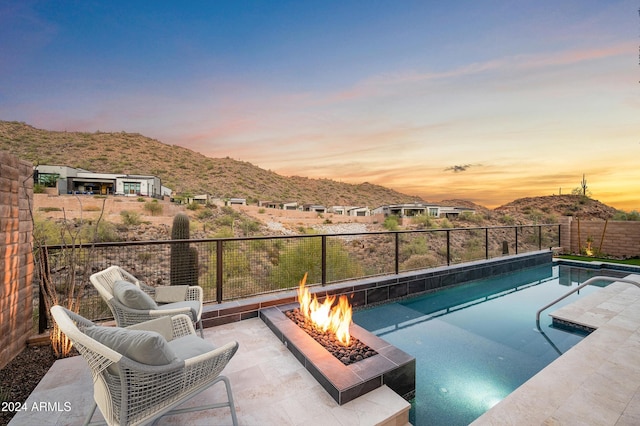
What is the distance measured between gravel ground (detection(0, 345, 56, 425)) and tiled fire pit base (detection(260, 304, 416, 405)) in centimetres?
210

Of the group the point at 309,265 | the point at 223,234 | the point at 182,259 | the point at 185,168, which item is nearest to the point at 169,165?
the point at 185,168

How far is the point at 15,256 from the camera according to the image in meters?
2.73

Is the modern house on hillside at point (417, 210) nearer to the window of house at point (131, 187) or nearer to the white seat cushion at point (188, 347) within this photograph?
the window of house at point (131, 187)

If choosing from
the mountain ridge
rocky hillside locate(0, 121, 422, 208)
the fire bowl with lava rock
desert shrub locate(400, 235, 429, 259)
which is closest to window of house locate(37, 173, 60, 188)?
the mountain ridge

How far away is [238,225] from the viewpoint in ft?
68.4

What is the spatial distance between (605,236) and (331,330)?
39.6 ft

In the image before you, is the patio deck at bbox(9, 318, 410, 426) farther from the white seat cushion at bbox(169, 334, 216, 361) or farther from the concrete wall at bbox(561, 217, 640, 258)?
the concrete wall at bbox(561, 217, 640, 258)

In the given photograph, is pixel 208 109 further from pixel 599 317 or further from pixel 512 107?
pixel 599 317

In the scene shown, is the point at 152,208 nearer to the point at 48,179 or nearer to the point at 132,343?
the point at 48,179

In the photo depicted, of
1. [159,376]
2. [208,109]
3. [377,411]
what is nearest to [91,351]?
[159,376]

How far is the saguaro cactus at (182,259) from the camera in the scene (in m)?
5.31

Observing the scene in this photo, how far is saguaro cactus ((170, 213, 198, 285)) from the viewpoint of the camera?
5.31 meters

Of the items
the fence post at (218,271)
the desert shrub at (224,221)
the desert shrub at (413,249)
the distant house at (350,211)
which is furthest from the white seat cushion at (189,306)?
the distant house at (350,211)

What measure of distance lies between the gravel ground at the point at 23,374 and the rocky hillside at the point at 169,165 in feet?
93.4
